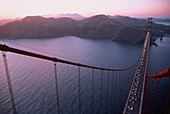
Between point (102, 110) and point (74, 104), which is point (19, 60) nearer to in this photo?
point (74, 104)

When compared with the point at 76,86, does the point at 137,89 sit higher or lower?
higher

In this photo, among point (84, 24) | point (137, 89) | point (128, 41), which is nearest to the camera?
point (137, 89)

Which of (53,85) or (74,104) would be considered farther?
(53,85)

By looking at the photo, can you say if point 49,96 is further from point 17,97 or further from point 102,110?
point 102,110

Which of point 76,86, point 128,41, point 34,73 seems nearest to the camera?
point 76,86

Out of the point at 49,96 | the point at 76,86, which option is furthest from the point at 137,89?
the point at 49,96

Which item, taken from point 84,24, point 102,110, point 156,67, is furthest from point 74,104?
point 84,24

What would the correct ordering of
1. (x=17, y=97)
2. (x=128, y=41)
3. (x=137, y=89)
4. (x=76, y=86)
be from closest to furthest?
(x=137, y=89)
(x=17, y=97)
(x=76, y=86)
(x=128, y=41)

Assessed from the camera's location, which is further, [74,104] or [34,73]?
[34,73]

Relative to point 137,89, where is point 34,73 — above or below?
below
